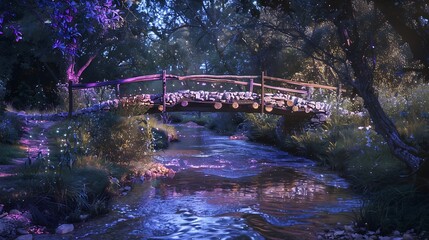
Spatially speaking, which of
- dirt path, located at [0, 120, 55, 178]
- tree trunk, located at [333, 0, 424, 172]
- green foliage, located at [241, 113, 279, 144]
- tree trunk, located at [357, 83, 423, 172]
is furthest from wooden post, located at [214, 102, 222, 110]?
tree trunk, located at [357, 83, 423, 172]

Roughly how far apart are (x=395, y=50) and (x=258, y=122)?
664 cm

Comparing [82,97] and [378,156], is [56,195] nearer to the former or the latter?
[378,156]

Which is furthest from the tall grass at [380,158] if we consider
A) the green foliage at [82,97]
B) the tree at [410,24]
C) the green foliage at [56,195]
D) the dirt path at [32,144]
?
the green foliage at [82,97]

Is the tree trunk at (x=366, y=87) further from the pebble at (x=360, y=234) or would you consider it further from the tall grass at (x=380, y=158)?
the pebble at (x=360, y=234)

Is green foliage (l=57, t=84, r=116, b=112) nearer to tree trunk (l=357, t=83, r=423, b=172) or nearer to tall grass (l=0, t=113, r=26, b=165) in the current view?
tall grass (l=0, t=113, r=26, b=165)

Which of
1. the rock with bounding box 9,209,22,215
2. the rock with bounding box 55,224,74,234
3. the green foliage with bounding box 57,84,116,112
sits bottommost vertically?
the rock with bounding box 55,224,74,234

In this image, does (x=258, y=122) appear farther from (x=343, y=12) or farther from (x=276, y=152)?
(x=343, y=12)

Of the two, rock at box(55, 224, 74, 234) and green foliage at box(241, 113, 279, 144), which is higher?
green foliage at box(241, 113, 279, 144)

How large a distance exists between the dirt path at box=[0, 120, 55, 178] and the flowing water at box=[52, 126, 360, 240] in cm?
200

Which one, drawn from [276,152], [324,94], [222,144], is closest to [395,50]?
[324,94]

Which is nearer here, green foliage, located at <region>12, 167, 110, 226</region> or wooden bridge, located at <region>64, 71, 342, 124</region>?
green foliage, located at <region>12, 167, 110, 226</region>

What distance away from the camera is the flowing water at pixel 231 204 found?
22.6ft

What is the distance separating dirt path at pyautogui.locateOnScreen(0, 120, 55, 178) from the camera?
345 inches

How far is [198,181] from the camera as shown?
11031mm
